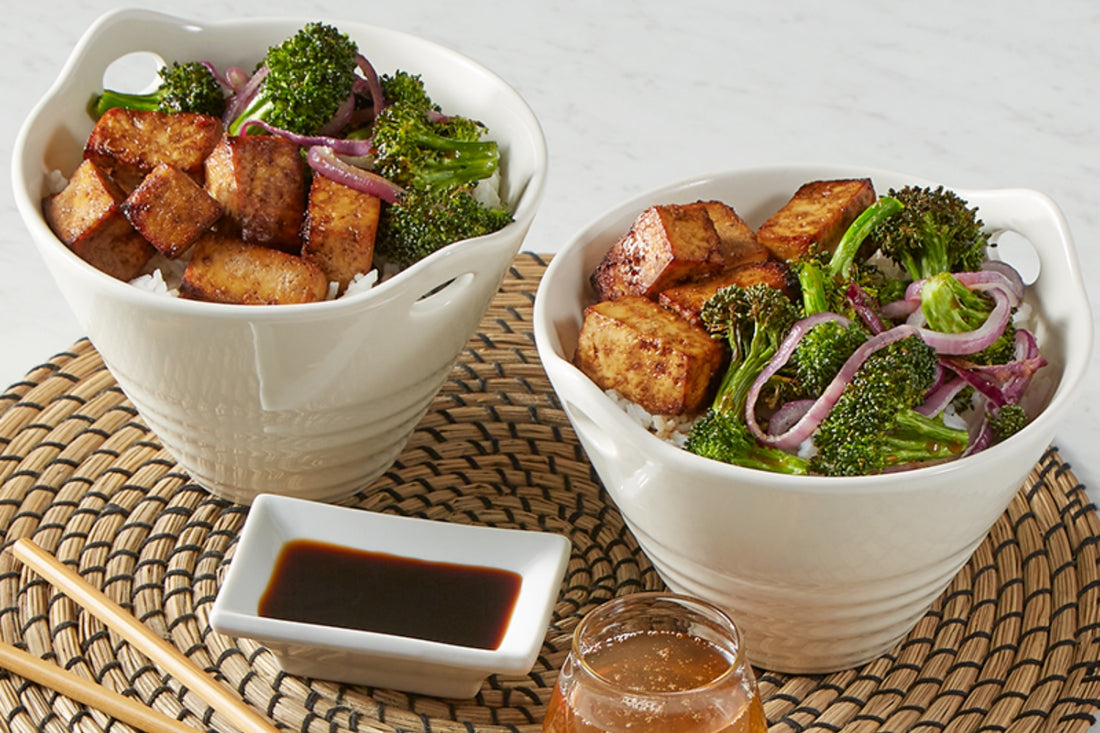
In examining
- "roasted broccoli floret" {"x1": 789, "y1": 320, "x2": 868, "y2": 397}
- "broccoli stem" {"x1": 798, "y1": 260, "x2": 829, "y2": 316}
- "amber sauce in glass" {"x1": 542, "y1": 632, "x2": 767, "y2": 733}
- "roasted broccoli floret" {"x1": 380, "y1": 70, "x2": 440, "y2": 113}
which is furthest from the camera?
"roasted broccoli floret" {"x1": 380, "y1": 70, "x2": 440, "y2": 113}

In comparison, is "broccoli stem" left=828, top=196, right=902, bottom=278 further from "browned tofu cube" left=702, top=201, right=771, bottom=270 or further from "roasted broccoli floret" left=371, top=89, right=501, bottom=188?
"roasted broccoli floret" left=371, top=89, right=501, bottom=188

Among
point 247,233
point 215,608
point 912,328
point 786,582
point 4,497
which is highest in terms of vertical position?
point 912,328

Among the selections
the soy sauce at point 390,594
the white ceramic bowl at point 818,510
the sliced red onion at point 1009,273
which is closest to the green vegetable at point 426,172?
the white ceramic bowl at point 818,510

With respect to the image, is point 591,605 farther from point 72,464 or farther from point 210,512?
point 72,464

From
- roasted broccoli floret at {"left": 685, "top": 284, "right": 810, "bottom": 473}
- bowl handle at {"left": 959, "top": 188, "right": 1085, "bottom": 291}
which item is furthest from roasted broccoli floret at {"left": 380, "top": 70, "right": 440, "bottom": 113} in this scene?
bowl handle at {"left": 959, "top": 188, "right": 1085, "bottom": 291}

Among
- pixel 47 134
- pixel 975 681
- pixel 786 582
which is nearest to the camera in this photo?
pixel 786 582

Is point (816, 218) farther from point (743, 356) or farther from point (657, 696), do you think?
point (657, 696)

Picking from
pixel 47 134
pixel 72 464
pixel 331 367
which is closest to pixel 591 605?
pixel 331 367

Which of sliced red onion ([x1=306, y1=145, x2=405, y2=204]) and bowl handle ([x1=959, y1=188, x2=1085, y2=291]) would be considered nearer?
bowl handle ([x1=959, y1=188, x2=1085, y2=291])
